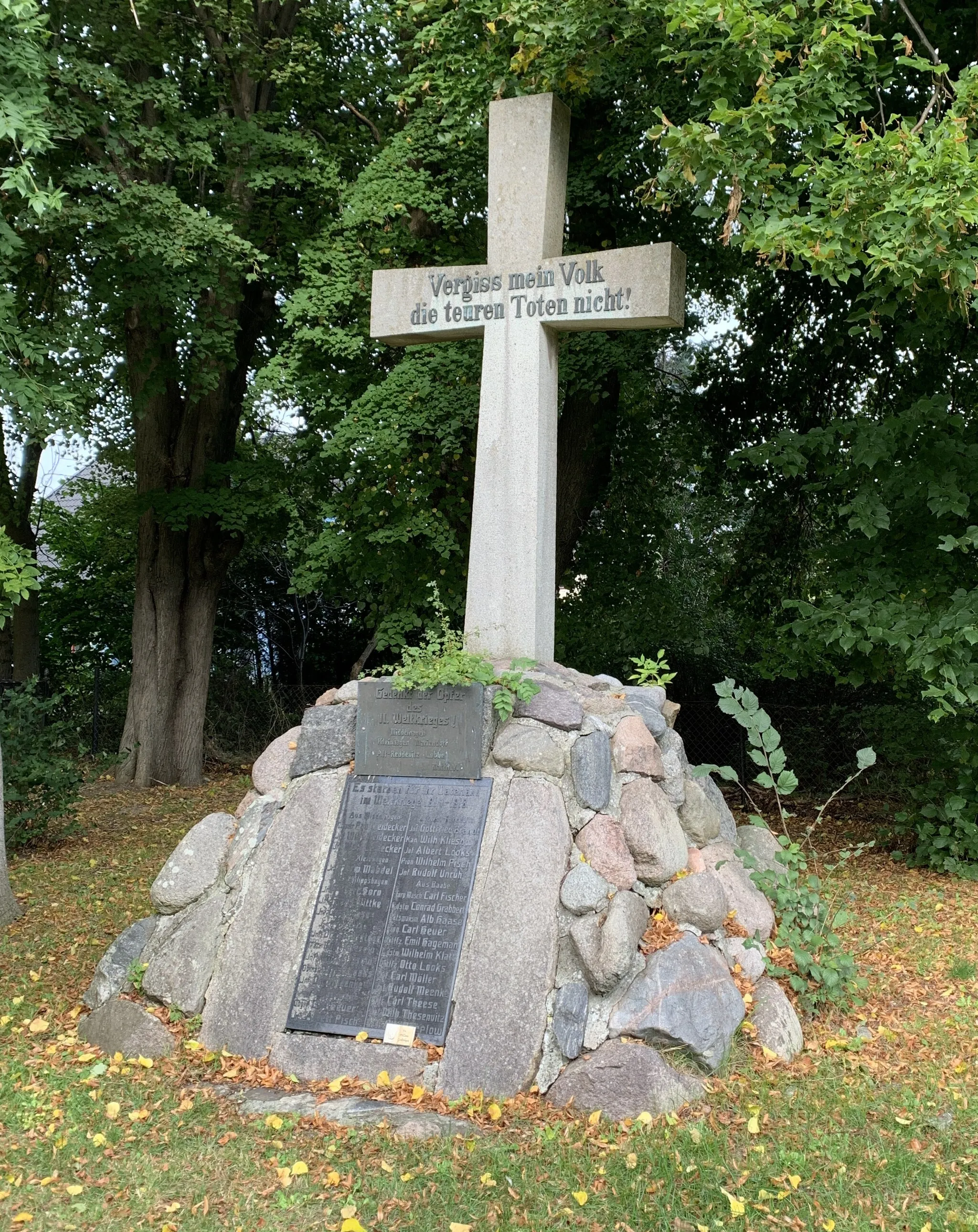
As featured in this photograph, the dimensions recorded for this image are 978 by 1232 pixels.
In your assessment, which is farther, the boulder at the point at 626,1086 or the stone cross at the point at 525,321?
the stone cross at the point at 525,321

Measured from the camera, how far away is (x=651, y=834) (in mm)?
4859

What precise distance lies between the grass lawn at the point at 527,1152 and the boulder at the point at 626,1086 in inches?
2.6

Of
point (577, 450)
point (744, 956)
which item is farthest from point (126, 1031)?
point (577, 450)

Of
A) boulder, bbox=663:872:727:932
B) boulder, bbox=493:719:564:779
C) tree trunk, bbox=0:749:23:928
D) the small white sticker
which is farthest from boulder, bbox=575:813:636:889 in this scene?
tree trunk, bbox=0:749:23:928

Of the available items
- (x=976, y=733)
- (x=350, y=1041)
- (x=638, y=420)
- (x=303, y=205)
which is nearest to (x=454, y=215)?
(x=303, y=205)

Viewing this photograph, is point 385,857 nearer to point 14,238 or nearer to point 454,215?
point 14,238

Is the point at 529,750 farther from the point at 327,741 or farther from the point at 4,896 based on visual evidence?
the point at 4,896

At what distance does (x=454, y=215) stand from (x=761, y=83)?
167 inches

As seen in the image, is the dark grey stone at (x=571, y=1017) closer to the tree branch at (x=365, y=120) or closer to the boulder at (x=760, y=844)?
the boulder at (x=760, y=844)

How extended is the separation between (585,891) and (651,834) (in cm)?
42

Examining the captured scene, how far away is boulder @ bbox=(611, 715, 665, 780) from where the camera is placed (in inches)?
201

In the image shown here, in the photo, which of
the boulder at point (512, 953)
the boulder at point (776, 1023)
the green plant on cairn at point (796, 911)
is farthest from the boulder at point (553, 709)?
the boulder at point (776, 1023)

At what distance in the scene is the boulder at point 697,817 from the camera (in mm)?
5375

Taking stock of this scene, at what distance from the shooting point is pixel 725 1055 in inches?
172
